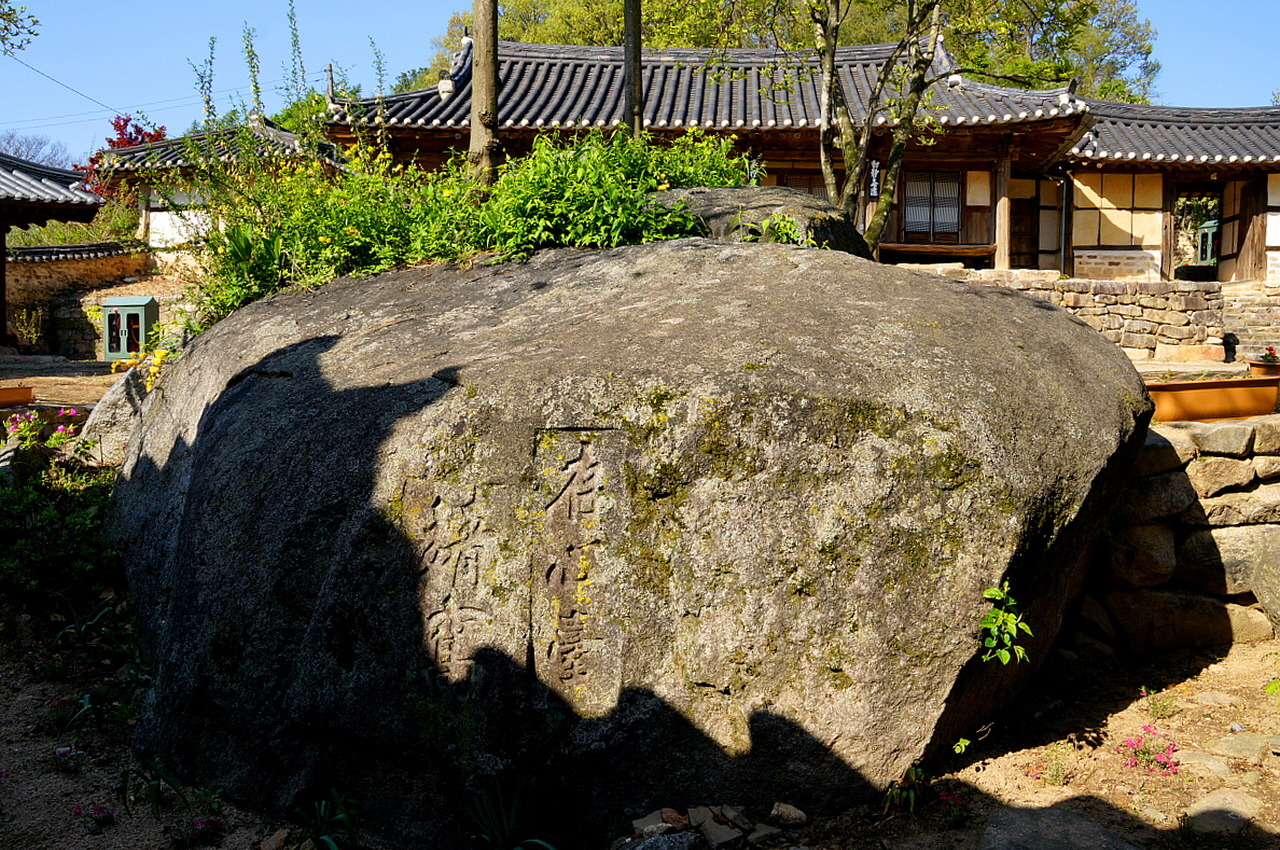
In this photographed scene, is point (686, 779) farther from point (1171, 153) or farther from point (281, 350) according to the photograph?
point (1171, 153)

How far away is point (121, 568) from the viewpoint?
5.59 meters

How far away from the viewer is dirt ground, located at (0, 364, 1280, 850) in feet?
10.8

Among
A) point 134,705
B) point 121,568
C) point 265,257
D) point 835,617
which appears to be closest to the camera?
point 835,617

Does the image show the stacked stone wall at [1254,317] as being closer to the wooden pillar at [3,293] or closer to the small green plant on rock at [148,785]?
the small green plant on rock at [148,785]

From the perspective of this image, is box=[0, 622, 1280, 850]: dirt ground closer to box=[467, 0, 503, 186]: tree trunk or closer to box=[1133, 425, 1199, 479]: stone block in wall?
box=[1133, 425, 1199, 479]: stone block in wall

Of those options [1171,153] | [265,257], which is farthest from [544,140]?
[1171,153]

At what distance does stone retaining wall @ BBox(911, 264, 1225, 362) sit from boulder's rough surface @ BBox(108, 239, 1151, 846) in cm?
1094

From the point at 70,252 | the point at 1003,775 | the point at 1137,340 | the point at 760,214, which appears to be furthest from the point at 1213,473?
the point at 70,252

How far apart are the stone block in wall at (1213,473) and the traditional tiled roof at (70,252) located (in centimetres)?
2096

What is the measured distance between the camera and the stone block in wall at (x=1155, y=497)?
507cm

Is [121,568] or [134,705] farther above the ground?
[121,568]

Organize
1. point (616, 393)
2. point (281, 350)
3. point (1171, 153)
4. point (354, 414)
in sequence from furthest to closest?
point (1171, 153) < point (281, 350) < point (354, 414) < point (616, 393)

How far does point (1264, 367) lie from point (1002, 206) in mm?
8824

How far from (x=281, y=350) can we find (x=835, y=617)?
127 inches
